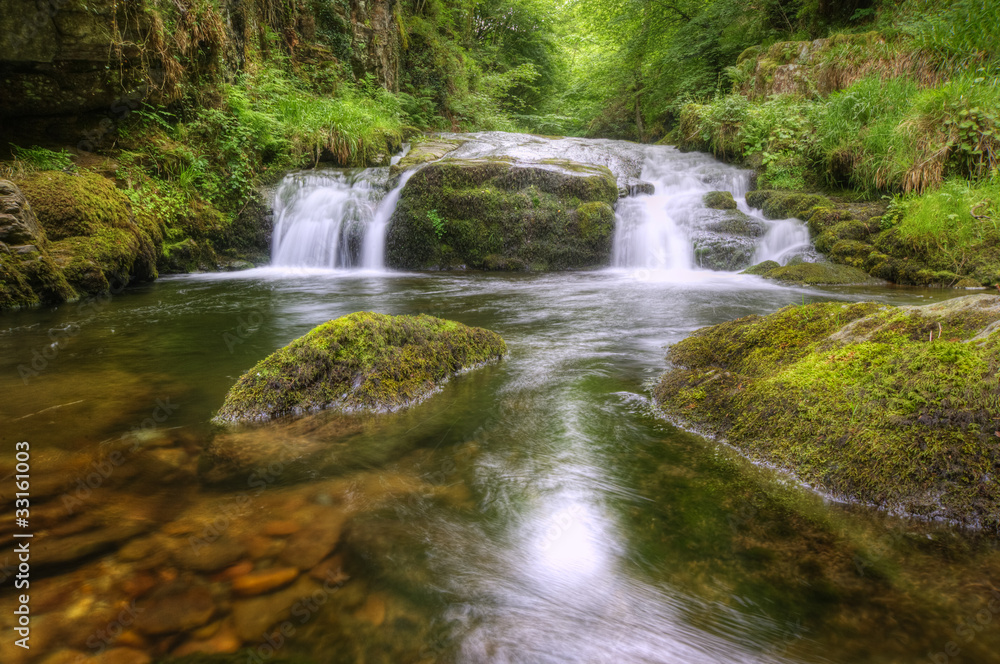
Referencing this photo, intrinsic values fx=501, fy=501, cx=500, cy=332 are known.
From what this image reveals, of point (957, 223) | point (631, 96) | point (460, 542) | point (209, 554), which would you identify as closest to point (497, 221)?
point (957, 223)

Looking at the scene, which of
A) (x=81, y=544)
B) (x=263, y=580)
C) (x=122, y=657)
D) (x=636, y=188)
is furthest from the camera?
(x=636, y=188)

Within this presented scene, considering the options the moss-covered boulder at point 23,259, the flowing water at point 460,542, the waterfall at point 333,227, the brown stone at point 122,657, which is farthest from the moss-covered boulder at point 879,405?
the waterfall at point 333,227

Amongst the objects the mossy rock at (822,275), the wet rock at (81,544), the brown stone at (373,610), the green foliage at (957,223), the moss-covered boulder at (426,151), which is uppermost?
the moss-covered boulder at (426,151)

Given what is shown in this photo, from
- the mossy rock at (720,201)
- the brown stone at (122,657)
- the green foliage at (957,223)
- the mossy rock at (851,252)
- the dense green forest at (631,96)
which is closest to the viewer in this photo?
the brown stone at (122,657)

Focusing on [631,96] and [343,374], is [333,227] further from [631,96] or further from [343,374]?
[631,96]

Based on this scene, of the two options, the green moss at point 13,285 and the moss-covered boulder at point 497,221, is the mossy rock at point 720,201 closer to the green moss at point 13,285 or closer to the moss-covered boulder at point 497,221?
the moss-covered boulder at point 497,221

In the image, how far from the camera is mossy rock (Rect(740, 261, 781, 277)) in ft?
26.7

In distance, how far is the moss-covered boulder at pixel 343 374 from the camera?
2809mm

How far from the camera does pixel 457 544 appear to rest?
183 cm

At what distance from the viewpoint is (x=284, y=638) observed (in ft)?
4.49

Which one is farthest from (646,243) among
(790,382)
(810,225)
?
(790,382)

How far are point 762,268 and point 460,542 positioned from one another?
800 centimetres

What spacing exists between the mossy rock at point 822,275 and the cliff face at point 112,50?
10064 mm

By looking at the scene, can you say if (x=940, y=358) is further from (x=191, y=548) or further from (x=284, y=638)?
(x=191, y=548)
